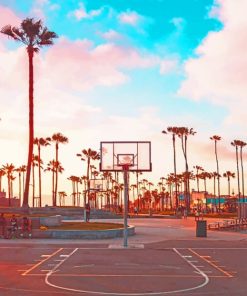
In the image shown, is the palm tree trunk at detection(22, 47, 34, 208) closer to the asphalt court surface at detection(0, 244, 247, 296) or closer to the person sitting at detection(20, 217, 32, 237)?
the person sitting at detection(20, 217, 32, 237)

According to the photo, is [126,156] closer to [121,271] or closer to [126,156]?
[126,156]

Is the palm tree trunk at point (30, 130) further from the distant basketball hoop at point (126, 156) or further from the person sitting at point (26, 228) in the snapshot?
the distant basketball hoop at point (126, 156)

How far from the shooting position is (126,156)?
35781 mm

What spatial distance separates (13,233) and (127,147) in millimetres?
9846

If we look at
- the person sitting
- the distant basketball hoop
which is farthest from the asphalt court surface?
the person sitting

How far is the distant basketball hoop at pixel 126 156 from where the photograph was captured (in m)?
35.6

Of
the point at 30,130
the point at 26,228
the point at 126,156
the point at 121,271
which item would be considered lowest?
the point at 121,271

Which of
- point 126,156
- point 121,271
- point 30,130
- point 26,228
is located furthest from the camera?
point 30,130

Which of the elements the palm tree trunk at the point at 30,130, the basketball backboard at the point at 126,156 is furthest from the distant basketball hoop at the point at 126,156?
the palm tree trunk at the point at 30,130

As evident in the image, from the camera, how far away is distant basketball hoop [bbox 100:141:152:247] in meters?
35.6

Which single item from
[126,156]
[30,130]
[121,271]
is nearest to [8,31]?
[30,130]

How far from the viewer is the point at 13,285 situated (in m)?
17.2

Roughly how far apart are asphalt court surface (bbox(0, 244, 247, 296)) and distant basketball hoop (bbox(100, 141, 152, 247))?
6281mm

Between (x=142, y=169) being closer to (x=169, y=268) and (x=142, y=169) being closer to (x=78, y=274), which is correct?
(x=169, y=268)
